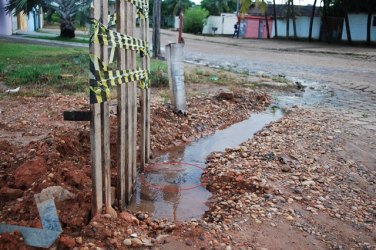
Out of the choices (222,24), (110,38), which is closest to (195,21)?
(222,24)

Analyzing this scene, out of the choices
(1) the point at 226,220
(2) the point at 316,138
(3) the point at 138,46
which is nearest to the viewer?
(1) the point at 226,220

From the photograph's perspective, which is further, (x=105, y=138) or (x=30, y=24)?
(x=30, y=24)

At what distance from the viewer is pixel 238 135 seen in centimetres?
664

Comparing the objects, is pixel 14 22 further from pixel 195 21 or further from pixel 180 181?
pixel 195 21

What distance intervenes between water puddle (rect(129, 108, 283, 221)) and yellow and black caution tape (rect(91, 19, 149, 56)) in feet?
5.14

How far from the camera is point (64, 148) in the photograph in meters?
4.59

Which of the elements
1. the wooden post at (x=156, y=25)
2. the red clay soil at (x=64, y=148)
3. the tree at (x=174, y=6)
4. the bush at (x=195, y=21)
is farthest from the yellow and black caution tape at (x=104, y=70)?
the tree at (x=174, y=6)

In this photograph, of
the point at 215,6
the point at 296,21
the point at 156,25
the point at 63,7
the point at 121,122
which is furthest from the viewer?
the point at 215,6

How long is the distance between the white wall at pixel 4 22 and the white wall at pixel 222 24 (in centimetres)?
3533

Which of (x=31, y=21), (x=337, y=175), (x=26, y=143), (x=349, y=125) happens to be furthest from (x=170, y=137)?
(x=31, y=21)

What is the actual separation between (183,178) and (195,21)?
5029 cm

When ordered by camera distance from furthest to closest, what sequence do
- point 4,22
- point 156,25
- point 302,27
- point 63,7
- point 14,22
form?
point 302,27 < point 14,22 < point 4,22 < point 63,7 < point 156,25

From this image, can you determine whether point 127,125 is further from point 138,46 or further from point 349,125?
point 349,125

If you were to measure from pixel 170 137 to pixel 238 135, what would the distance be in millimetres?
1279
